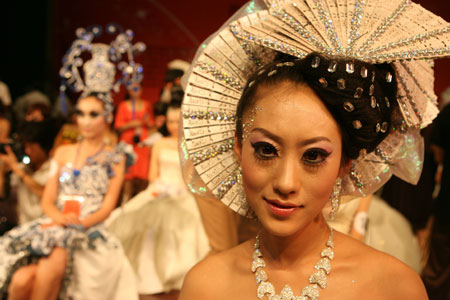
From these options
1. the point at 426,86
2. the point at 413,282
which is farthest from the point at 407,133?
the point at 413,282

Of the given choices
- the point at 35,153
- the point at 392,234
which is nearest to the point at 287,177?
the point at 392,234

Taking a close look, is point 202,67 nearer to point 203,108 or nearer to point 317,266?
point 203,108

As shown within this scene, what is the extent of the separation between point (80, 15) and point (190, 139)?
10.5ft

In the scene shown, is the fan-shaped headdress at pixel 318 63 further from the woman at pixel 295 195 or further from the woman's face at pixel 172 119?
the woman's face at pixel 172 119

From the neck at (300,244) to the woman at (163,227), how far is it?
7.27ft

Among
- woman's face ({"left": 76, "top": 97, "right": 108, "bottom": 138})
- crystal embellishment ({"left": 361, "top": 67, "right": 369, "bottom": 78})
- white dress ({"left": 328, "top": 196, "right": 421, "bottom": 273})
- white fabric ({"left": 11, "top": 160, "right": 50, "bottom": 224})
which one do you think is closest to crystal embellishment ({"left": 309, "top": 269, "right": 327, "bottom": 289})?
crystal embellishment ({"left": 361, "top": 67, "right": 369, "bottom": 78})

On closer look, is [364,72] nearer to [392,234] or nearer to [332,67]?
[332,67]

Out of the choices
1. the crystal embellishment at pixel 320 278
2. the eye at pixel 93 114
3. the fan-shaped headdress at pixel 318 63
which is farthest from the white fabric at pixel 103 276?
the crystal embellishment at pixel 320 278

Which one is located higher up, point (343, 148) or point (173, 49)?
point (173, 49)

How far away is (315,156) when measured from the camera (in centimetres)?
119

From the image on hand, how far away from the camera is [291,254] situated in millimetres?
1293

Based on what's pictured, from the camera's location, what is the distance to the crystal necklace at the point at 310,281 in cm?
123

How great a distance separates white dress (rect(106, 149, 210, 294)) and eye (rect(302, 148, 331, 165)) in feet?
7.88

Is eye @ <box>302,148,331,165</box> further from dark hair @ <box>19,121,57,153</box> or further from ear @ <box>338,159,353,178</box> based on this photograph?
dark hair @ <box>19,121,57,153</box>
